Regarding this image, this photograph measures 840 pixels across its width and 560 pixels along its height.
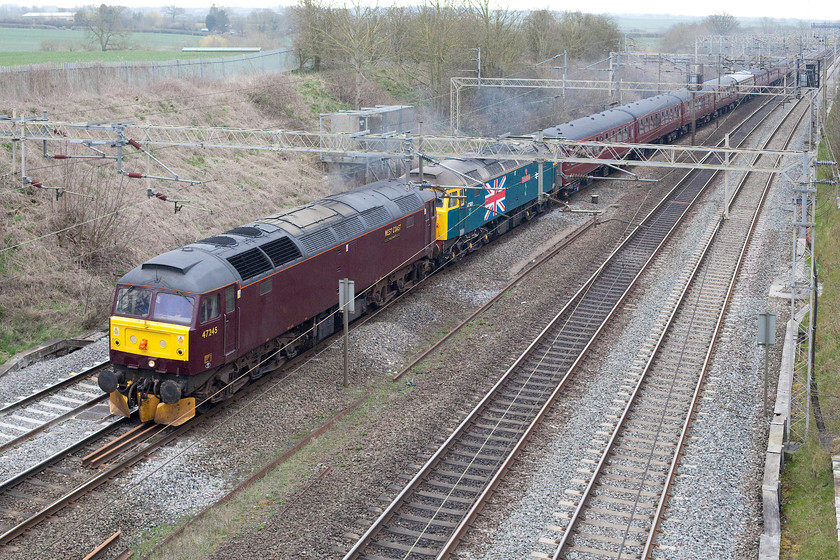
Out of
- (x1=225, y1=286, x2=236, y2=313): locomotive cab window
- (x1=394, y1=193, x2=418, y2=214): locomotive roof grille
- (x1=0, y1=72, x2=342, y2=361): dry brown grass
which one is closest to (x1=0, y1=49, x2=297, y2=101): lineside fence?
(x1=0, y1=72, x2=342, y2=361): dry brown grass

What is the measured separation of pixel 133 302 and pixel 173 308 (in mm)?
961

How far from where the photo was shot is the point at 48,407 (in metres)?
18.2

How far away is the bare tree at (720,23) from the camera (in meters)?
132

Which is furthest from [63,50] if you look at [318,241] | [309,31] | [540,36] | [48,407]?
[48,407]

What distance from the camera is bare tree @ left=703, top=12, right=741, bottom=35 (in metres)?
132

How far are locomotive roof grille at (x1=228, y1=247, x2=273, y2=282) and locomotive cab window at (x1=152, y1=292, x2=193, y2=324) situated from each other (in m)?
1.47

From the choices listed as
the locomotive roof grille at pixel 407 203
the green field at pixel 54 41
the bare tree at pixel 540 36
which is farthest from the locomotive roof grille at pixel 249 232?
the bare tree at pixel 540 36

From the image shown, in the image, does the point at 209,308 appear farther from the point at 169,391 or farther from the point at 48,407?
the point at 48,407

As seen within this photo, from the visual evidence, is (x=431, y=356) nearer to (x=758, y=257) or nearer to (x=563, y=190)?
(x=758, y=257)

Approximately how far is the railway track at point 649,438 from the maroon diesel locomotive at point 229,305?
24.6 feet

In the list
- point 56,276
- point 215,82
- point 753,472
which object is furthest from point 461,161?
point 215,82

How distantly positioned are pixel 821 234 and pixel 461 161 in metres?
14.6

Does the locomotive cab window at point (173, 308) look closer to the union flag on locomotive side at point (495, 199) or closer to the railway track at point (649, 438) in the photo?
the railway track at point (649, 438)

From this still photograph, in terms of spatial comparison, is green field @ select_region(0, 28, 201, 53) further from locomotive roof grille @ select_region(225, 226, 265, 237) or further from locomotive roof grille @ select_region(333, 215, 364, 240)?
locomotive roof grille @ select_region(225, 226, 265, 237)
